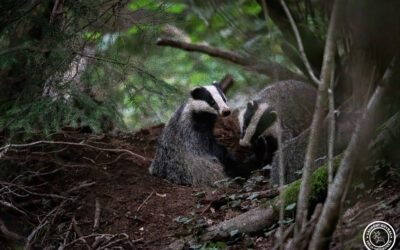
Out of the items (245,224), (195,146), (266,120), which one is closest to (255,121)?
(266,120)

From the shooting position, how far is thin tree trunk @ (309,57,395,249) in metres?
2.85

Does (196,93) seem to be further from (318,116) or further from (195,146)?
(318,116)

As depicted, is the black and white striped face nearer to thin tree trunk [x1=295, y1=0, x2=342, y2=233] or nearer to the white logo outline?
the white logo outline

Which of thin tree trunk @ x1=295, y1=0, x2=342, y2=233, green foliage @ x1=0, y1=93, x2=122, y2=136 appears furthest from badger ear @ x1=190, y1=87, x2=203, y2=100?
thin tree trunk @ x1=295, y1=0, x2=342, y2=233

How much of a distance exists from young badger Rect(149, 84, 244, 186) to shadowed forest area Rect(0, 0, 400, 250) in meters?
0.02

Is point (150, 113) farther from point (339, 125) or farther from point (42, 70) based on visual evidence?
point (339, 125)

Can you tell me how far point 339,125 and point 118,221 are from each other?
7.30 feet

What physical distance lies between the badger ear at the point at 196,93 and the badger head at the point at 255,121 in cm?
65

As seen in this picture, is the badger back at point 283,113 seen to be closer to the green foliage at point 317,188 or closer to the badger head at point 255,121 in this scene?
the badger head at point 255,121

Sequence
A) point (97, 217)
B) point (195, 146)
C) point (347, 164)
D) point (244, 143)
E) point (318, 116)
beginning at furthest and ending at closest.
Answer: point (195, 146) → point (244, 143) → point (97, 217) → point (318, 116) → point (347, 164)

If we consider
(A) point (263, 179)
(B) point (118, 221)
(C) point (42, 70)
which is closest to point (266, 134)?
(A) point (263, 179)

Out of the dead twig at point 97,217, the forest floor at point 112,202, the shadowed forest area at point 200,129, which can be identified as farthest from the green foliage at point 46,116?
the dead twig at point 97,217

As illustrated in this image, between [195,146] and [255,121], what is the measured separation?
0.80 meters

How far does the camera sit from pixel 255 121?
717 cm
